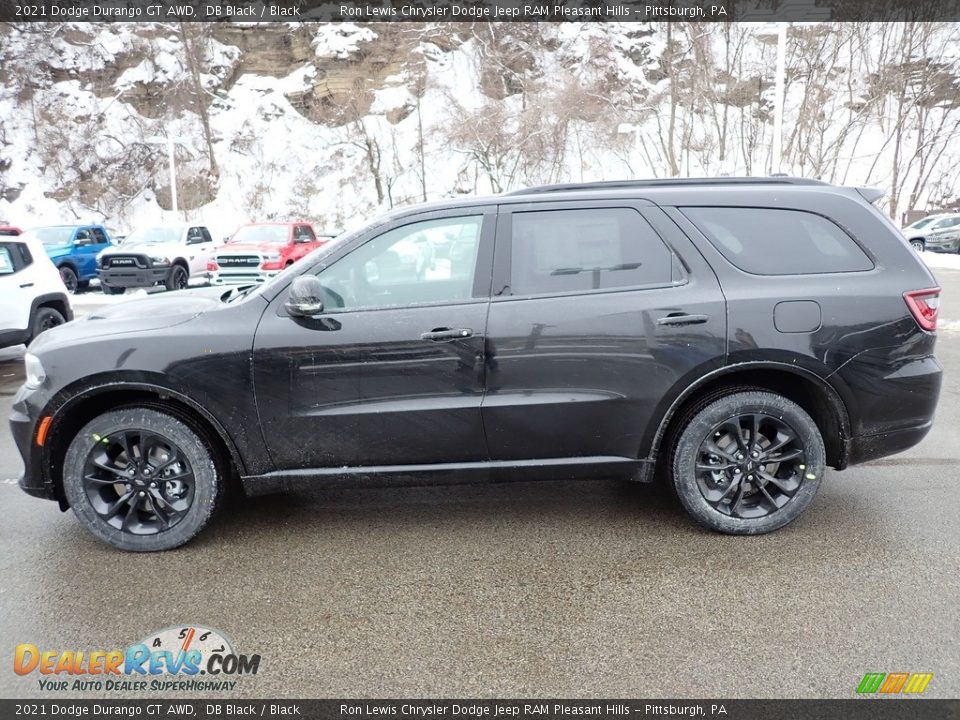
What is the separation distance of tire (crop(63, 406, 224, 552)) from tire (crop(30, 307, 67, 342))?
5.81 meters

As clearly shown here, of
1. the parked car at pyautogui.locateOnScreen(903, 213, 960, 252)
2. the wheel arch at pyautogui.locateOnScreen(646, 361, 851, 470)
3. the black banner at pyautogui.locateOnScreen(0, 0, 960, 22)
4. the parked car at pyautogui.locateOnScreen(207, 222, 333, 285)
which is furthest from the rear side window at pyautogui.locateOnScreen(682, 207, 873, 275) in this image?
the black banner at pyautogui.locateOnScreen(0, 0, 960, 22)

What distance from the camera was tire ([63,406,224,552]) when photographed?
3.47 metres

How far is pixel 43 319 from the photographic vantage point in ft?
A: 28.0

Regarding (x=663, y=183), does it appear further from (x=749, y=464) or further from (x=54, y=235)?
(x=54, y=235)

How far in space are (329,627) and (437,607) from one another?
0.46 metres

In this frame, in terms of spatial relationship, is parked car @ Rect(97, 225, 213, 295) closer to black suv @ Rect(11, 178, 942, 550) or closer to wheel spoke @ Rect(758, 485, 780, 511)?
black suv @ Rect(11, 178, 942, 550)

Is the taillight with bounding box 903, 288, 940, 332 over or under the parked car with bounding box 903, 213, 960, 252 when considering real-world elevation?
over

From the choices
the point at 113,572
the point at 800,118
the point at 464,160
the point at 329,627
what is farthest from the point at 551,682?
the point at 464,160

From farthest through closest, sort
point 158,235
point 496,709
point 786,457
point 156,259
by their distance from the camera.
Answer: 1. point 158,235
2. point 156,259
3. point 786,457
4. point 496,709

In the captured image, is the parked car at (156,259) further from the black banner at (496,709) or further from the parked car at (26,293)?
the black banner at (496,709)

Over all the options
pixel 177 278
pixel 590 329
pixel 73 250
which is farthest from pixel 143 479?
pixel 73 250

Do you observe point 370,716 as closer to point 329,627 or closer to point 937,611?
point 329,627

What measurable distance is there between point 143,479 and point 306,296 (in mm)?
1271

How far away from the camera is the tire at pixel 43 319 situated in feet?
27.1
